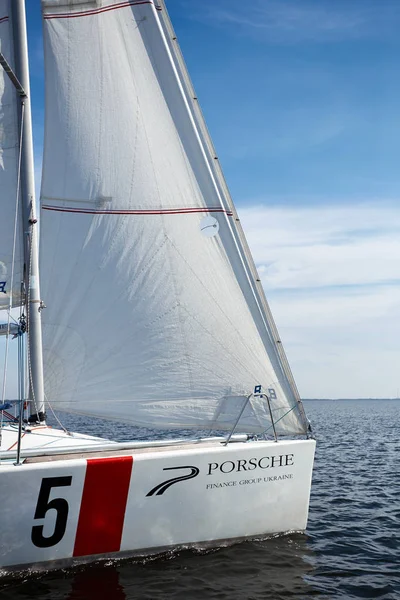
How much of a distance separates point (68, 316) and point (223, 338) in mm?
2564

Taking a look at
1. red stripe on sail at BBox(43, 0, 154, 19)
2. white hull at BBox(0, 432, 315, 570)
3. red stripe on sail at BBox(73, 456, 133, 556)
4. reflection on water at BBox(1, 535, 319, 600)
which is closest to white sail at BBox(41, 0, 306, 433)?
red stripe on sail at BBox(43, 0, 154, 19)

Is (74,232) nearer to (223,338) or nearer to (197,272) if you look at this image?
(197,272)

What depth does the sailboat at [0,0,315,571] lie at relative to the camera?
8562 millimetres

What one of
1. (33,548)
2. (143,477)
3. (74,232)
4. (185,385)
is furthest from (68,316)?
(33,548)

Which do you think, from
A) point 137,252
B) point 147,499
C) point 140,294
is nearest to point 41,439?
point 147,499

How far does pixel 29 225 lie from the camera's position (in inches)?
391

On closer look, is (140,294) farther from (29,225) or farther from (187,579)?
(187,579)

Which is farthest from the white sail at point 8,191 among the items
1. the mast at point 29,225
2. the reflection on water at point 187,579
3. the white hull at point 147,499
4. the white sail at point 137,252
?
the reflection on water at point 187,579

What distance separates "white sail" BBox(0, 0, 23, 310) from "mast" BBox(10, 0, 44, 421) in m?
0.14

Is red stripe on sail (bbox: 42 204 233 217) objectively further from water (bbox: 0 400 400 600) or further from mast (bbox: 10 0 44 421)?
water (bbox: 0 400 400 600)

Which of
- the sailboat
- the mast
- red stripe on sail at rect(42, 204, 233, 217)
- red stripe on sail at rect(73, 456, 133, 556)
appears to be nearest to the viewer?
red stripe on sail at rect(73, 456, 133, 556)

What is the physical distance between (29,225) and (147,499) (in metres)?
4.93

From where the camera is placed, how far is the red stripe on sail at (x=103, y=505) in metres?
7.79

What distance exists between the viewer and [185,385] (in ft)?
29.9
